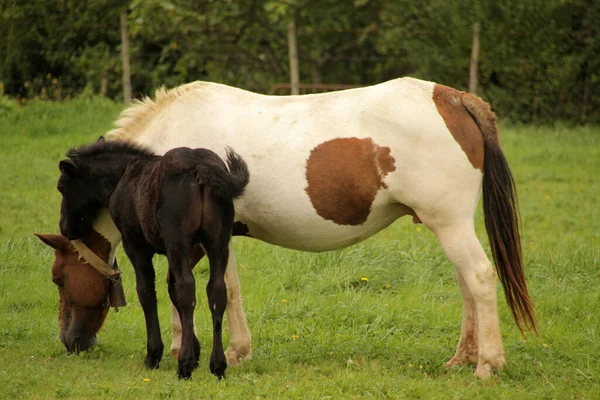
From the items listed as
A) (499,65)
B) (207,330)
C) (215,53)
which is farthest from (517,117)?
(207,330)

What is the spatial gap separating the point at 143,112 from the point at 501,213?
8.38 ft

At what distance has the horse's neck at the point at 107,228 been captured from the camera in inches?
221

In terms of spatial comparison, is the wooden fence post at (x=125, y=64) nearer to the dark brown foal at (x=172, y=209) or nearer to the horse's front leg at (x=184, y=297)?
the dark brown foal at (x=172, y=209)

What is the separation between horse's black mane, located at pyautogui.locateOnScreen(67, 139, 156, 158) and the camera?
17.6 feet

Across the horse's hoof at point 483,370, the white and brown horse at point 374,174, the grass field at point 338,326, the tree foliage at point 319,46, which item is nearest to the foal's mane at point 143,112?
the white and brown horse at point 374,174

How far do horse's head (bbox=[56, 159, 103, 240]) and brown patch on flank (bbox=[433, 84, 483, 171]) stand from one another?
7.53ft

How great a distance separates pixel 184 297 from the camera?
16.0 ft

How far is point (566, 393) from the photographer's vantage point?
4.90 metres

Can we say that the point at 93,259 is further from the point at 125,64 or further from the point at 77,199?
the point at 125,64

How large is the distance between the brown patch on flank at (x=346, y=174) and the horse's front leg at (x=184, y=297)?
948 millimetres

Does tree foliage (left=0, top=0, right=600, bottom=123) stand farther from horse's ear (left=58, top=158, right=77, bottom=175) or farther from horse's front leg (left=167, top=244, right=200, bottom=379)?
horse's front leg (left=167, top=244, right=200, bottom=379)

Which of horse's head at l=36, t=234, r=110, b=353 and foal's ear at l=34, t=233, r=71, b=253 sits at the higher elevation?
foal's ear at l=34, t=233, r=71, b=253

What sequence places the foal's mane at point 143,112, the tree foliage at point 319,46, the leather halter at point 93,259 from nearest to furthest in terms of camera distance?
the leather halter at point 93,259 < the foal's mane at point 143,112 < the tree foliage at point 319,46

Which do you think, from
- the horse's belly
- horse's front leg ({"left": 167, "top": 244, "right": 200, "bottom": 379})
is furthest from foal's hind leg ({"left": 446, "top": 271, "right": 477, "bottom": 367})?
horse's front leg ({"left": 167, "top": 244, "right": 200, "bottom": 379})
